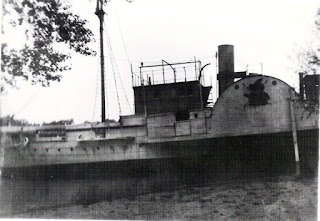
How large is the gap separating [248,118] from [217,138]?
3.70ft

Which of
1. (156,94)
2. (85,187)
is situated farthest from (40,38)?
(156,94)

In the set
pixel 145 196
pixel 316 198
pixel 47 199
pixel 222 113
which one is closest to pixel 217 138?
pixel 222 113

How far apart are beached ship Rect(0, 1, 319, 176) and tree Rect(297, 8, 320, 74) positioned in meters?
0.92

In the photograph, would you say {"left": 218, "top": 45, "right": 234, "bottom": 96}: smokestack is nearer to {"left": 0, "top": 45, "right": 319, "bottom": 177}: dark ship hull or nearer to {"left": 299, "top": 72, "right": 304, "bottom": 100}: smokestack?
{"left": 0, "top": 45, "right": 319, "bottom": 177}: dark ship hull

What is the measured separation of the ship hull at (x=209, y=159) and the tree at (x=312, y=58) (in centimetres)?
226

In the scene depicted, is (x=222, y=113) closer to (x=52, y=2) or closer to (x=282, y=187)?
(x=282, y=187)

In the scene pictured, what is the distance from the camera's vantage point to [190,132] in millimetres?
10742

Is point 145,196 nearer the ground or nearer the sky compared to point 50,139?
nearer the ground

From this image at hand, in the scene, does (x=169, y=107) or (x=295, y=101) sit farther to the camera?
(x=169, y=107)

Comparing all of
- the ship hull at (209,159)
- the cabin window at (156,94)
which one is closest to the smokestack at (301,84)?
the ship hull at (209,159)

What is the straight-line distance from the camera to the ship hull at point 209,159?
962 centimetres

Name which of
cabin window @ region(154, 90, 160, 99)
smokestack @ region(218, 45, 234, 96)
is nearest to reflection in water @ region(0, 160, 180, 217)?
cabin window @ region(154, 90, 160, 99)

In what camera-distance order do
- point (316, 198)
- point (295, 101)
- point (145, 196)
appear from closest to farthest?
point (316, 198) < point (145, 196) < point (295, 101)

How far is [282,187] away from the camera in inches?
291
